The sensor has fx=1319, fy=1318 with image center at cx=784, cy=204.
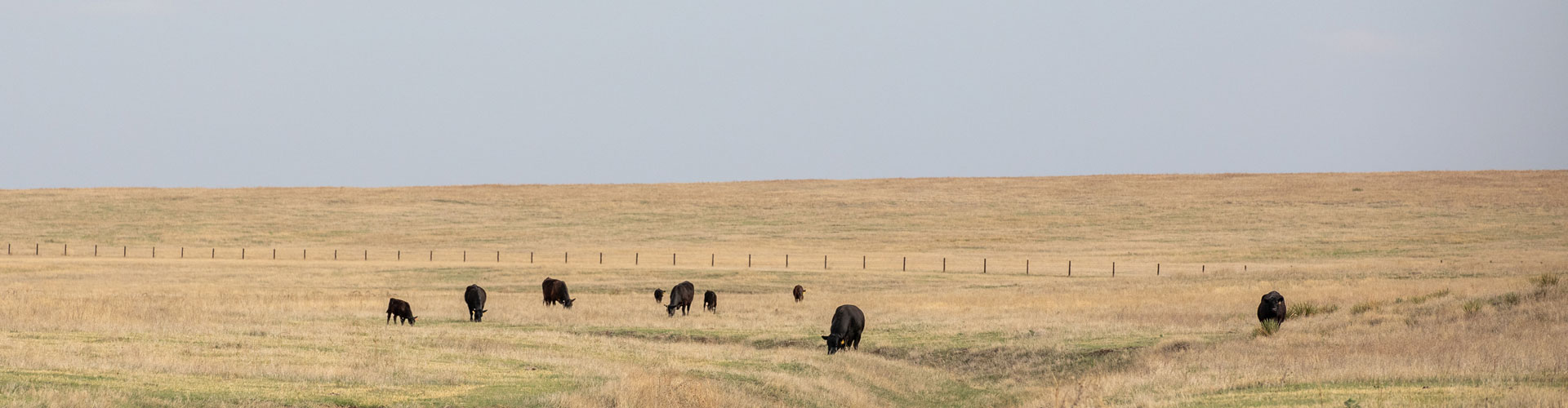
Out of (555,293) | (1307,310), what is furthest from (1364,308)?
(555,293)

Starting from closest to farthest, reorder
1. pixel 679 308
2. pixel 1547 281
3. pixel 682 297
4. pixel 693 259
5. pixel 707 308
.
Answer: pixel 1547 281 → pixel 682 297 → pixel 707 308 → pixel 679 308 → pixel 693 259

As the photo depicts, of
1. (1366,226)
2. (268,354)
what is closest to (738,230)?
(1366,226)

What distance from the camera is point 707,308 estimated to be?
36.3 m

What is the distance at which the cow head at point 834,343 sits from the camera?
79.6ft

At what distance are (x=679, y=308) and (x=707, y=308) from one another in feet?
6.48

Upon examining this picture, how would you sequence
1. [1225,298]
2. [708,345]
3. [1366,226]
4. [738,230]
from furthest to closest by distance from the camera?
[738,230] → [1366,226] → [1225,298] → [708,345]

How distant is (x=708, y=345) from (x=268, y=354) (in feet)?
27.2

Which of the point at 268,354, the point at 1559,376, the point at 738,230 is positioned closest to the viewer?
the point at 1559,376

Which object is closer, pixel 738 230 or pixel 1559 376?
pixel 1559 376

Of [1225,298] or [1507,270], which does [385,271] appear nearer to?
[1225,298]

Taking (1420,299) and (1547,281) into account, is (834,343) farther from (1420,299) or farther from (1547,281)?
(1547,281)

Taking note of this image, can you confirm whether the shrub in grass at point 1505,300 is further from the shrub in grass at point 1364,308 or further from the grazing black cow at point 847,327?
the grazing black cow at point 847,327

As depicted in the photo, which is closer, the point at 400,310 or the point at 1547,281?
the point at 1547,281

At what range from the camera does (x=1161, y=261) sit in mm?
63688
